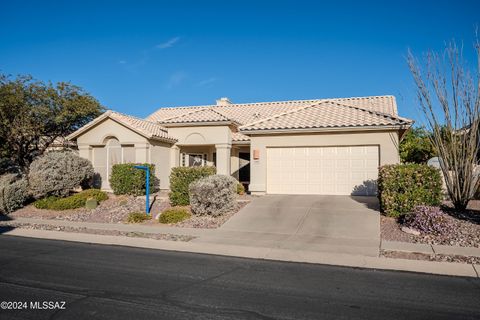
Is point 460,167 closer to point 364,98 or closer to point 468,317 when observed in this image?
point 468,317

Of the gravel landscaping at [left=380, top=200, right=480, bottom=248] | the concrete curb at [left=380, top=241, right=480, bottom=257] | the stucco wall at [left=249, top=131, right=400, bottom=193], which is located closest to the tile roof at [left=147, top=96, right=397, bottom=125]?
the stucco wall at [left=249, top=131, right=400, bottom=193]

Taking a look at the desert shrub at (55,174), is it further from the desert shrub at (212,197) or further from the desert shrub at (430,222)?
the desert shrub at (430,222)

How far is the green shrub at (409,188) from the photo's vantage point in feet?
38.8

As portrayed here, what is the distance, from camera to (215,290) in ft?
19.8

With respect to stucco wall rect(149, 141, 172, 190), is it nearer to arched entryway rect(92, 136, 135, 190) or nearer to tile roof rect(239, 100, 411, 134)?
arched entryway rect(92, 136, 135, 190)

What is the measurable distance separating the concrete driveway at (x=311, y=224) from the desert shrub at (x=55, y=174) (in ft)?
29.2

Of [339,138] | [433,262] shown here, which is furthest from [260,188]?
[433,262]

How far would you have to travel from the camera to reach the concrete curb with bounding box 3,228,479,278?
753cm

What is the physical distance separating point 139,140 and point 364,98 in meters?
14.1

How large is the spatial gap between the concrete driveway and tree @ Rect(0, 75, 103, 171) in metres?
13.4

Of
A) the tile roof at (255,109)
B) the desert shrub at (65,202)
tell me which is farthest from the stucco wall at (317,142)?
the desert shrub at (65,202)

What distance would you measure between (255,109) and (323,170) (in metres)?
10.9

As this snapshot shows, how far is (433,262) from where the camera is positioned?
315 inches

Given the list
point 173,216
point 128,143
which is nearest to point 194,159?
point 128,143
